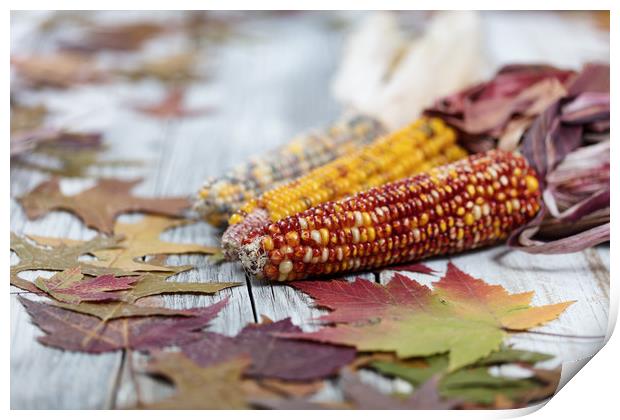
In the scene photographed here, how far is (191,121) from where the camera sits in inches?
124

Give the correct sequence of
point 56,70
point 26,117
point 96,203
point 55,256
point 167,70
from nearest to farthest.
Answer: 1. point 55,256
2. point 96,203
3. point 26,117
4. point 56,70
5. point 167,70

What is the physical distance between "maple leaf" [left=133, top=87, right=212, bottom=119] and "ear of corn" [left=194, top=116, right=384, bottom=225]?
0.81m

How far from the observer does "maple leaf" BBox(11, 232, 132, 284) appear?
1967 millimetres

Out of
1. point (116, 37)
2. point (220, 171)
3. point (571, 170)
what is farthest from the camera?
point (116, 37)

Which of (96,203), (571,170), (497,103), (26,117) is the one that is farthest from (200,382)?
(26,117)

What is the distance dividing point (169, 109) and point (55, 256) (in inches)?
51.0

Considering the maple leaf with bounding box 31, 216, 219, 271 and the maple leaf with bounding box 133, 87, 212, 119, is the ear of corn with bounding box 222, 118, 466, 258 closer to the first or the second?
the maple leaf with bounding box 31, 216, 219, 271

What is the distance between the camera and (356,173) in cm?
214

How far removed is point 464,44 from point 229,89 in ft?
3.20

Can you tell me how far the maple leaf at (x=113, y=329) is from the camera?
1663 mm

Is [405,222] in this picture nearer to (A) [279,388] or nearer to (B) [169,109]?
(A) [279,388]

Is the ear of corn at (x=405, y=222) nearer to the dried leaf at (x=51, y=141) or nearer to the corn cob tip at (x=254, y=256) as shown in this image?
the corn cob tip at (x=254, y=256)
